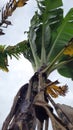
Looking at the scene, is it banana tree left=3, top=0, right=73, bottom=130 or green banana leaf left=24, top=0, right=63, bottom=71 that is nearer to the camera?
banana tree left=3, top=0, right=73, bottom=130

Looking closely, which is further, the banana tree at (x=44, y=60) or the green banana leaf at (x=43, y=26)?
the green banana leaf at (x=43, y=26)

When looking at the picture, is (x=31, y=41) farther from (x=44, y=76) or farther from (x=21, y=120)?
(x=21, y=120)

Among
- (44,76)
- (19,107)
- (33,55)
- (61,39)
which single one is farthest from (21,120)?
(61,39)

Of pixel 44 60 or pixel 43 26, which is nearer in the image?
pixel 44 60

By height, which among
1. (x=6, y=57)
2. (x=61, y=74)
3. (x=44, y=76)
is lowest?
(x=61, y=74)

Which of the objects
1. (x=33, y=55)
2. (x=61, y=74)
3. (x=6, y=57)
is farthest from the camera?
(x=61, y=74)

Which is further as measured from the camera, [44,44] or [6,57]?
[44,44]

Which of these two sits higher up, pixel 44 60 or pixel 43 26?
pixel 43 26

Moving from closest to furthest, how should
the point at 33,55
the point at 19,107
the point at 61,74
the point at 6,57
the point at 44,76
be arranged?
the point at 6,57 → the point at 19,107 → the point at 44,76 → the point at 33,55 → the point at 61,74
